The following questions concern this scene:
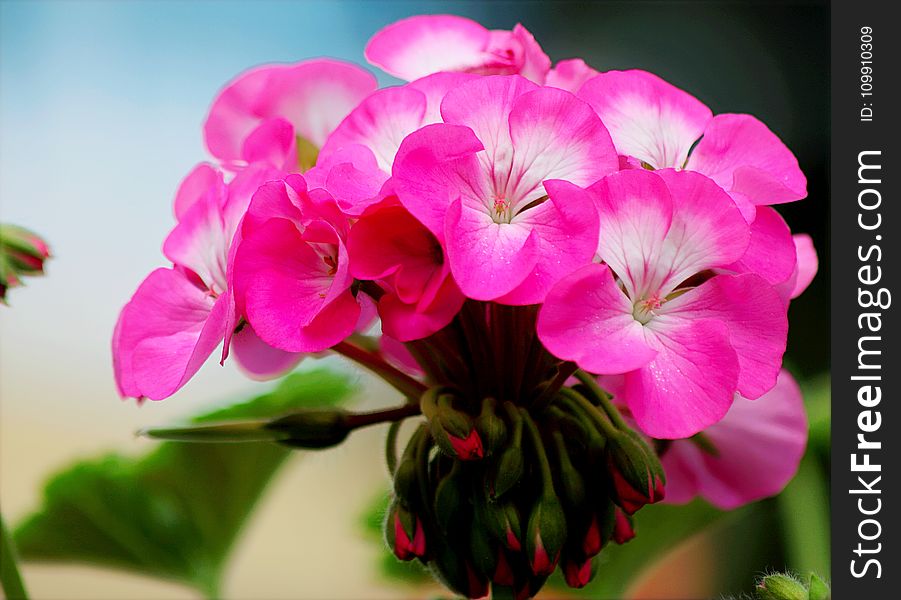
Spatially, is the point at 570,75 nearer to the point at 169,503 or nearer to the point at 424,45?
the point at 424,45

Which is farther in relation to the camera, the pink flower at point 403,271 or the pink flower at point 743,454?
the pink flower at point 743,454

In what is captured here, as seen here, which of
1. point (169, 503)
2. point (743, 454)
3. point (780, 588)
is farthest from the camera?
point (169, 503)

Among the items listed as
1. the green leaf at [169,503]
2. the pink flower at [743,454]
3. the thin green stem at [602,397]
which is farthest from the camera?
the green leaf at [169,503]

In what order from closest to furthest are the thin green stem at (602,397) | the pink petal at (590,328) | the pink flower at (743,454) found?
the pink petal at (590,328)
the thin green stem at (602,397)
the pink flower at (743,454)

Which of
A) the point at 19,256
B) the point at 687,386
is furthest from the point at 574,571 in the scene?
the point at 19,256

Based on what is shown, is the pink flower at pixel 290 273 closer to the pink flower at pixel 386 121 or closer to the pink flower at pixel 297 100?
the pink flower at pixel 386 121

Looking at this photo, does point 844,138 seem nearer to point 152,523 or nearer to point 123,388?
point 123,388

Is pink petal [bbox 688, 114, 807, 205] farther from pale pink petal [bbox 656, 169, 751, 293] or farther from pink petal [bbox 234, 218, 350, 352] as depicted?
pink petal [bbox 234, 218, 350, 352]

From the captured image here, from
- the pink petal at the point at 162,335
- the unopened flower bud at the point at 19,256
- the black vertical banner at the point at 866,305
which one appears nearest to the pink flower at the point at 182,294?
the pink petal at the point at 162,335
